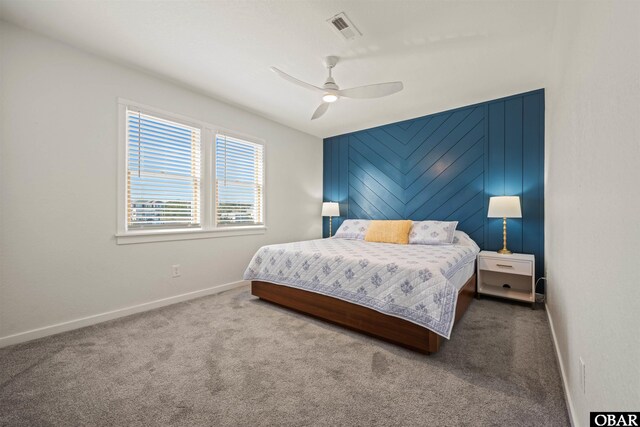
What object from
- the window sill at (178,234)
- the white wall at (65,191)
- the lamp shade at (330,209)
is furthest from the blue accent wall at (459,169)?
the white wall at (65,191)

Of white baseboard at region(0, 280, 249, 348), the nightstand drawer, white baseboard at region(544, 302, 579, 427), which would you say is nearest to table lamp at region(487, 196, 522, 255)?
the nightstand drawer

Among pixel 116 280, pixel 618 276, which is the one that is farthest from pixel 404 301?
pixel 116 280

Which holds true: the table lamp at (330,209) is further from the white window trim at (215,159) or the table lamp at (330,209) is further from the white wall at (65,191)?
the white wall at (65,191)

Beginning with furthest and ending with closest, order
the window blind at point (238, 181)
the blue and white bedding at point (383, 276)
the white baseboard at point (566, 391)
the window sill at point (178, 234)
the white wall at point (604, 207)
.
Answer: the window blind at point (238, 181), the window sill at point (178, 234), the blue and white bedding at point (383, 276), the white baseboard at point (566, 391), the white wall at point (604, 207)

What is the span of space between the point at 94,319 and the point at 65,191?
1183 mm

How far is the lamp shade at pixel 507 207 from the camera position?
9.86ft

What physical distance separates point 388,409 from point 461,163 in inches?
129

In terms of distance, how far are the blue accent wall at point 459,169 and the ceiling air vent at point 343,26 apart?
2.22m

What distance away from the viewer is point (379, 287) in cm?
215

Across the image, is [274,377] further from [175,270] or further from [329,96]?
[329,96]

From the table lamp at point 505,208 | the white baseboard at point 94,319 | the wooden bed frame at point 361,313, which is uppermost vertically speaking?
the table lamp at point 505,208

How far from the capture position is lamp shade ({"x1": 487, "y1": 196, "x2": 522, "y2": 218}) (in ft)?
9.86

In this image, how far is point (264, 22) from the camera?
2053 millimetres

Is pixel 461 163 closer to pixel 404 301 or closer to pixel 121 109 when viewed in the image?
pixel 404 301
